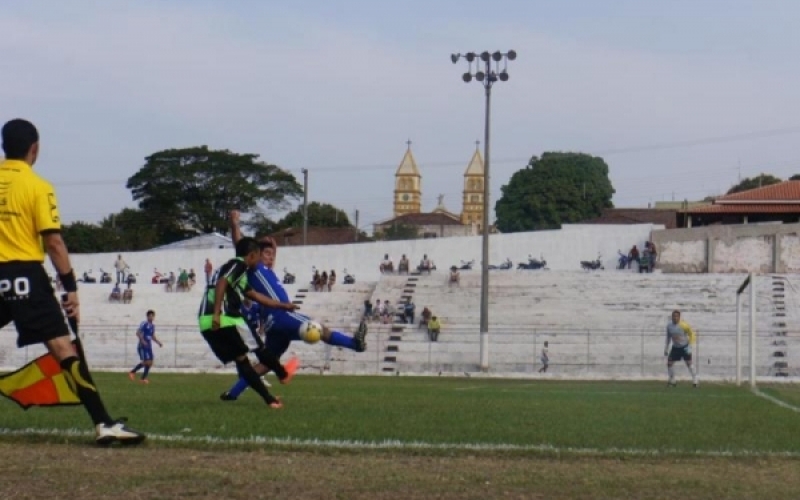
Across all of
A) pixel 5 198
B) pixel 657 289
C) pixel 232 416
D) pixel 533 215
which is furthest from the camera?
pixel 533 215

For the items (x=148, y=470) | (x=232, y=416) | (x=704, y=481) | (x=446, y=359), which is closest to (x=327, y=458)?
(x=148, y=470)

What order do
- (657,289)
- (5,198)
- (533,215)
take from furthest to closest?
(533,215) < (657,289) < (5,198)

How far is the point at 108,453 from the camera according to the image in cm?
862

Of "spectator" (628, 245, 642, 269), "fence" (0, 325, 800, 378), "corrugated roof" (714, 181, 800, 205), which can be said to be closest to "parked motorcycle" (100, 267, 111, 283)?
"fence" (0, 325, 800, 378)

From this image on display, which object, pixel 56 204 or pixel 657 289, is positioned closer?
pixel 56 204

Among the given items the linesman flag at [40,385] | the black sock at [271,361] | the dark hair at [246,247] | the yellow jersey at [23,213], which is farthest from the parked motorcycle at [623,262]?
the yellow jersey at [23,213]

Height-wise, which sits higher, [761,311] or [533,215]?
[533,215]

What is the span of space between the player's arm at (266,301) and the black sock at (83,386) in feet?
15.4

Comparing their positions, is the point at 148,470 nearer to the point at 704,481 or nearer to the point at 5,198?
the point at 5,198

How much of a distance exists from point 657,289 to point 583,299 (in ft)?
11.5

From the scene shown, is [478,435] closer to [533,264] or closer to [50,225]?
[50,225]

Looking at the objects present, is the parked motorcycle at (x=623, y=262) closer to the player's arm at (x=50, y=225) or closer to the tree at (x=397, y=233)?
the tree at (x=397, y=233)

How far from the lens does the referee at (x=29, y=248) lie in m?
8.53

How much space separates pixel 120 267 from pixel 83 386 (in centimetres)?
5790
